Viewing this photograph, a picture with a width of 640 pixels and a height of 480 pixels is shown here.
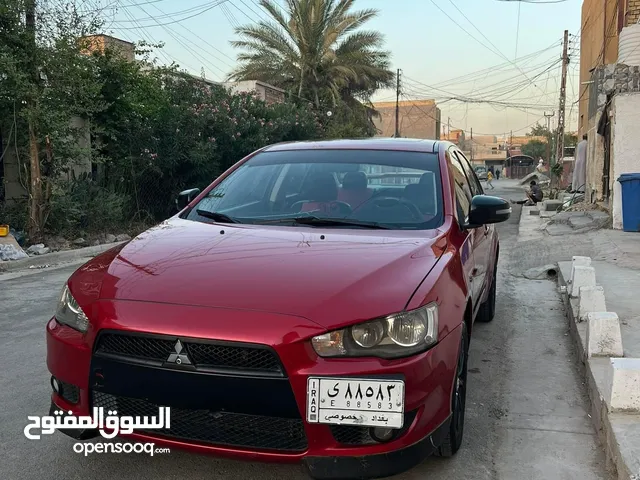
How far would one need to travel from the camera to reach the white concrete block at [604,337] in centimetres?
395

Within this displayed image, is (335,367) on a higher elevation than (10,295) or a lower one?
higher

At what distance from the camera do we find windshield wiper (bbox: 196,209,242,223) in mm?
3504

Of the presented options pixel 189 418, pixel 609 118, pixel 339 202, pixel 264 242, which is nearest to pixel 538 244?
pixel 609 118

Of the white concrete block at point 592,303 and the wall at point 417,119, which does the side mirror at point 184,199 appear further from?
the wall at point 417,119

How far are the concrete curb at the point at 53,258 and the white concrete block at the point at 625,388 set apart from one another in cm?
697

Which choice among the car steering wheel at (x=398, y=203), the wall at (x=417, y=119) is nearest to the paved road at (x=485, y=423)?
the car steering wheel at (x=398, y=203)

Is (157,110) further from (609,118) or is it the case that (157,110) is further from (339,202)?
(339,202)

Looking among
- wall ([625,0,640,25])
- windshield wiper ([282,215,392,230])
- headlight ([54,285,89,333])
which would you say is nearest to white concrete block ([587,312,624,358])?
windshield wiper ([282,215,392,230])

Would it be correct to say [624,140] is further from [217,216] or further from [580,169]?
[217,216]

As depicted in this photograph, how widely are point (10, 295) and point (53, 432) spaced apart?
4182mm

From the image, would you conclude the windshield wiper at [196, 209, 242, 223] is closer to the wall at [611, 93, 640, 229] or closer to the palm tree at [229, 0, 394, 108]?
the wall at [611, 93, 640, 229]

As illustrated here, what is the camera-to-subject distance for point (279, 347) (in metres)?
2.20

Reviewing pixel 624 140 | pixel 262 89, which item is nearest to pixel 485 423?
pixel 624 140

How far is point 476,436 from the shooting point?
328 centimetres
